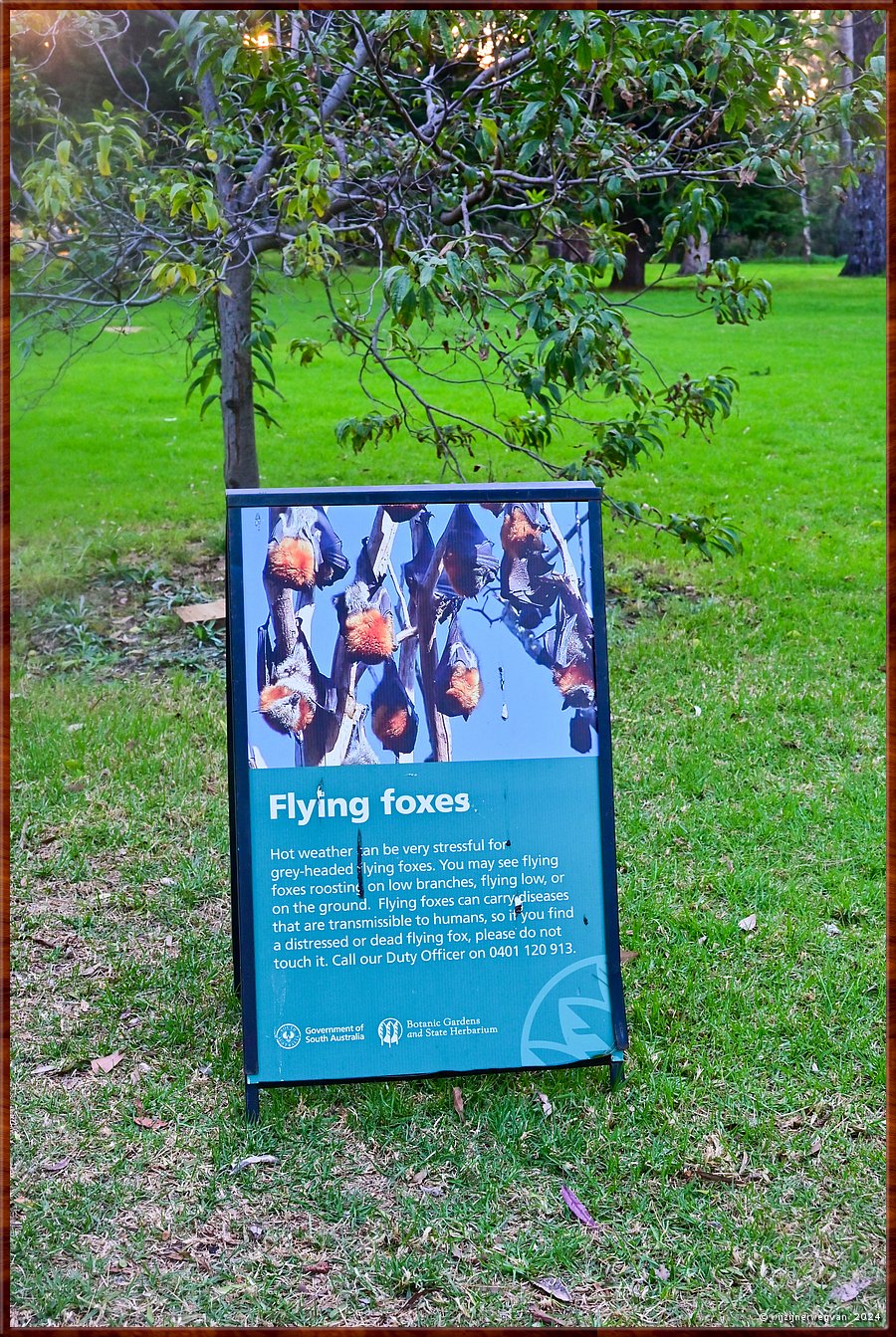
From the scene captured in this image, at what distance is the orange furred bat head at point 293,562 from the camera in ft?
10.4

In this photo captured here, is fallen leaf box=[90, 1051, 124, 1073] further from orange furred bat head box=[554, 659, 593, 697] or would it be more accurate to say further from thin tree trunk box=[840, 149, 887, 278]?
thin tree trunk box=[840, 149, 887, 278]

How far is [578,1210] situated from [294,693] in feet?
4.74

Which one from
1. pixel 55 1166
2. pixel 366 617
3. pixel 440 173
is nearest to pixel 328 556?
pixel 366 617

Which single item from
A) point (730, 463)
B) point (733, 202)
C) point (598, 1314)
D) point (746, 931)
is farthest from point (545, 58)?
point (733, 202)

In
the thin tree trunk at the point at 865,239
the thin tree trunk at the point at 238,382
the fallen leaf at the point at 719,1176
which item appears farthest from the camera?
the thin tree trunk at the point at 865,239

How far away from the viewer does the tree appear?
467 centimetres

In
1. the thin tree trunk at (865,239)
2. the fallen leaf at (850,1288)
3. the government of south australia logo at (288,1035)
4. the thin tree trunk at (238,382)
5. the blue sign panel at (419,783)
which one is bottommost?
the fallen leaf at (850,1288)

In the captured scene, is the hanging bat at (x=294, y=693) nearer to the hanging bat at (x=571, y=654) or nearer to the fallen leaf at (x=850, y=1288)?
the hanging bat at (x=571, y=654)

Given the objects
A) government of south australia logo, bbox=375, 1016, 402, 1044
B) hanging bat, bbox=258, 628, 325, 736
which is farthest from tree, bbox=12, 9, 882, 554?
government of south australia logo, bbox=375, 1016, 402, 1044

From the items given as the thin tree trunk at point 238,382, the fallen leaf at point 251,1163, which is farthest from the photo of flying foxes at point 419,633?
the thin tree trunk at point 238,382

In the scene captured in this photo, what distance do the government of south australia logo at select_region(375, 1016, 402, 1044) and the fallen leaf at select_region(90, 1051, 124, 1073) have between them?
921 millimetres

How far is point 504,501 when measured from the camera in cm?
321

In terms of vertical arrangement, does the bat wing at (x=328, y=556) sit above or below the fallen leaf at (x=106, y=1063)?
above

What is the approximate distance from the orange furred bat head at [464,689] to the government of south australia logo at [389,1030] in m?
0.81
